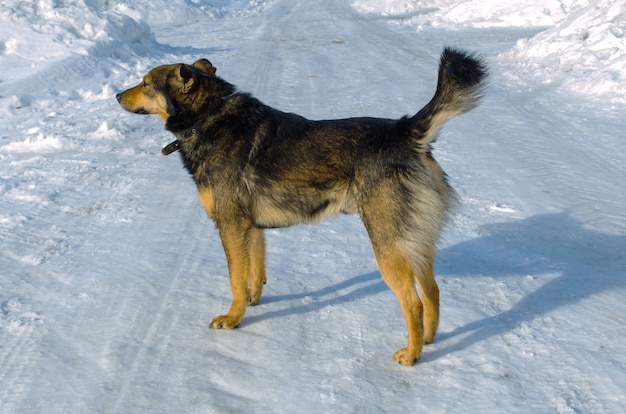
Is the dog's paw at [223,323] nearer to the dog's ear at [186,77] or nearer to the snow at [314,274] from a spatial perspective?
the snow at [314,274]

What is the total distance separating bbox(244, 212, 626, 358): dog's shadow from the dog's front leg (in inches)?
7.3

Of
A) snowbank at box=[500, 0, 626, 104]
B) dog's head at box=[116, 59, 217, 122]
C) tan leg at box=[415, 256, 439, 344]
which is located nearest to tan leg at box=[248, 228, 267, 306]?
dog's head at box=[116, 59, 217, 122]

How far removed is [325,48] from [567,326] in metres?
13.2

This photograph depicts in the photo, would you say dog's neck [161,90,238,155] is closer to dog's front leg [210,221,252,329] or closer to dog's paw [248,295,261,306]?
dog's front leg [210,221,252,329]

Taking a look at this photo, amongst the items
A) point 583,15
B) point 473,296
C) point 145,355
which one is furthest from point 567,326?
point 583,15

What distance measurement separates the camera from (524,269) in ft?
18.5

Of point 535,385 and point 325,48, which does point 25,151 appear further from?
point 325,48

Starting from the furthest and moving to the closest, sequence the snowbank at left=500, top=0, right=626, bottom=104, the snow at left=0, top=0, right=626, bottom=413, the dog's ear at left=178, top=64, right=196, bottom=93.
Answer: the snowbank at left=500, top=0, right=626, bottom=104, the dog's ear at left=178, top=64, right=196, bottom=93, the snow at left=0, top=0, right=626, bottom=413

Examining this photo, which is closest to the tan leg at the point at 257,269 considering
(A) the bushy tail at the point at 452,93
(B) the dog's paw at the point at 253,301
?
(B) the dog's paw at the point at 253,301

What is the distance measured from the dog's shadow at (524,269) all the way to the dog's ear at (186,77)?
1655mm

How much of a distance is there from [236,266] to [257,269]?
0.39m

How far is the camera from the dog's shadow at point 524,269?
16.0ft

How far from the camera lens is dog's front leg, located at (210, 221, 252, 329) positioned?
480 centimetres

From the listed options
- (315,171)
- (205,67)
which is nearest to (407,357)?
(315,171)
